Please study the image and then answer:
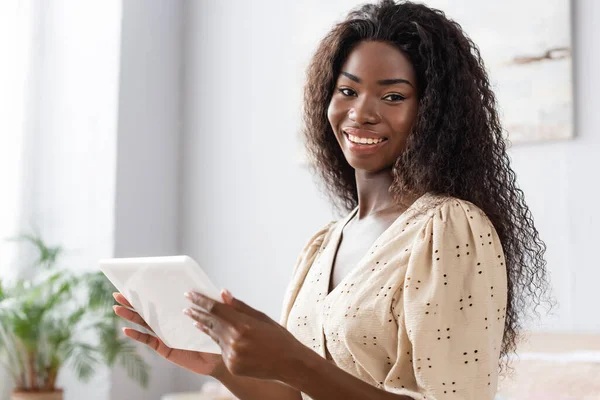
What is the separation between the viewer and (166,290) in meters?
1.11

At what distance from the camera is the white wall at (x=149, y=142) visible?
4137mm

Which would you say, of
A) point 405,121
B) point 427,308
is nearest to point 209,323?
point 427,308

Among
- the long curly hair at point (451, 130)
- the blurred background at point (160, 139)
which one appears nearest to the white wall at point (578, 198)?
the blurred background at point (160, 139)

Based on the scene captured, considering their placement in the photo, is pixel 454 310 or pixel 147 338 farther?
pixel 147 338

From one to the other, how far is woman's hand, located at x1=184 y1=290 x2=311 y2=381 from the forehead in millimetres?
545

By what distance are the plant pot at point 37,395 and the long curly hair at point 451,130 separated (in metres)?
2.73

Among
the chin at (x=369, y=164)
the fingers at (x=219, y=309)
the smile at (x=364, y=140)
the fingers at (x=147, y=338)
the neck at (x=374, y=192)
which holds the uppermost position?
the smile at (x=364, y=140)

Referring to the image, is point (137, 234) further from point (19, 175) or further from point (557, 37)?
point (557, 37)

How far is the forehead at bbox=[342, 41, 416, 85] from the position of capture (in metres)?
1.32

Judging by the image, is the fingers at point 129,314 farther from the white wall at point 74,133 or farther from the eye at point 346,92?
the white wall at point 74,133

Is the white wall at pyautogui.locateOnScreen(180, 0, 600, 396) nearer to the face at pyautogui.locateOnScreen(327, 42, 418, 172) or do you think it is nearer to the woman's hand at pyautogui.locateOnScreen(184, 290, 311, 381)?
the face at pyautogui.locateOnScreen(327, 42, 418, 172)

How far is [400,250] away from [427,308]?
146 millimetres

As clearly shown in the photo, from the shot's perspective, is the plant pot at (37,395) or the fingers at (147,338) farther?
the plant pot at (37,395)

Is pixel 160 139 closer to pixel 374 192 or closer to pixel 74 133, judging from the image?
pixel 74 133
